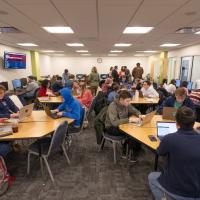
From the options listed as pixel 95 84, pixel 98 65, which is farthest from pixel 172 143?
pixel 98 65

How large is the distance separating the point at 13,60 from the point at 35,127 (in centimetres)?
645

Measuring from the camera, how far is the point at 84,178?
2699 millimetres

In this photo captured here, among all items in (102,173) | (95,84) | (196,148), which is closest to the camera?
(196,148)

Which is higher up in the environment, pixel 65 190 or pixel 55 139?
pixel 55 139

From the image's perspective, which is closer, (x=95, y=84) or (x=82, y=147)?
(x=82, y=147)

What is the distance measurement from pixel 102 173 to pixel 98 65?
1339 cm

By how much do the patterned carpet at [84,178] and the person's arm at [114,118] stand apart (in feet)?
2.55

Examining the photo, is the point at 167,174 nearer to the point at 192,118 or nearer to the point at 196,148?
the point at 196,148

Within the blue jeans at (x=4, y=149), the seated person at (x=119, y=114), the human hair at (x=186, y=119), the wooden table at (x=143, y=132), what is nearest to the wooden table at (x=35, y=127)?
the blue jeans at (x=4, y=149)

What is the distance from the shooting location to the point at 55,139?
2.38 meters

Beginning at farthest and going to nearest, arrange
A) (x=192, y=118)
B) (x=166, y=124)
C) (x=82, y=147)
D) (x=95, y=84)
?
(x=95, y=84) → (x=82, y=147) → (x=166, y=124) → (x=192, y=118)

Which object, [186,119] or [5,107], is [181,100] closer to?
[186,119]

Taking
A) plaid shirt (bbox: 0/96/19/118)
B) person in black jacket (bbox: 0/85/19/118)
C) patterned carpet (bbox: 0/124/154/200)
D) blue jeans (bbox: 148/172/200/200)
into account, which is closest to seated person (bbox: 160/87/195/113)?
patterned carpet (bbox: 0/124/154/200)

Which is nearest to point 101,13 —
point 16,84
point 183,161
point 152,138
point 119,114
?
point 119,114
